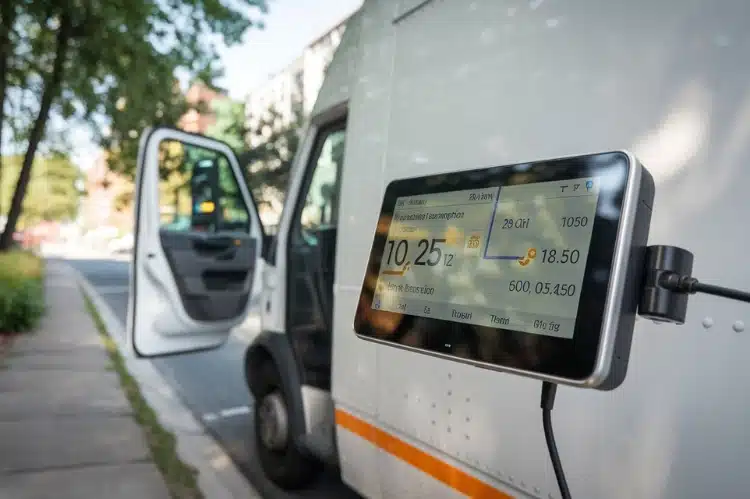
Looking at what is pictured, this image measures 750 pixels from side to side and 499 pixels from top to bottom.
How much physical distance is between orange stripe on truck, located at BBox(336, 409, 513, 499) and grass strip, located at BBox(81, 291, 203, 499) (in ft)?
4.04

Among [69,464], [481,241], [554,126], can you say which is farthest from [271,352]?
[481,241]

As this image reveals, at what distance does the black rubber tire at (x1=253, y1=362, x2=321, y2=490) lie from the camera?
12.6ft

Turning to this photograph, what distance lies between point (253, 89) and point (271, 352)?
17113mm

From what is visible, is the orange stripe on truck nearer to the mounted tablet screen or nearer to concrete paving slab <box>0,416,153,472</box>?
A: the mounted tablet screen

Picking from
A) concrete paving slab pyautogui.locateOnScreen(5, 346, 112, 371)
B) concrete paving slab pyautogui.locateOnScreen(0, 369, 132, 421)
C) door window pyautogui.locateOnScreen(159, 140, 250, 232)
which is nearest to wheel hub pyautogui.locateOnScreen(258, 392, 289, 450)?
door window pyautogui.locateOnScreen(159, 140, 250, 232)

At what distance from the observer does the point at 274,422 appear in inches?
155

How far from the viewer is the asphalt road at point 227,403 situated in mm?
4207

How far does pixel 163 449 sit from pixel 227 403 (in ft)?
5.96

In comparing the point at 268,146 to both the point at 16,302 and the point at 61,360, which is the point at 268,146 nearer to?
the point at 16,302

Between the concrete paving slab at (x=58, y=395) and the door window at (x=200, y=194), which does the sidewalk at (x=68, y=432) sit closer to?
the concrete paving slab at (x=58, y=395)

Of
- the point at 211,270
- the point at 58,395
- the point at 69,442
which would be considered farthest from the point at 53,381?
the point at 211,270

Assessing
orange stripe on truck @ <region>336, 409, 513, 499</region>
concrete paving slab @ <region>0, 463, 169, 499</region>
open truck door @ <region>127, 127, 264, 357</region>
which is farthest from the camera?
open truck door @ <region>127, 127, 264, 357</region>

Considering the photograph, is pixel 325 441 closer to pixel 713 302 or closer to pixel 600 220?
pixel 713 302

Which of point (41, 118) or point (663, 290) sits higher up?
point (41, 118)
